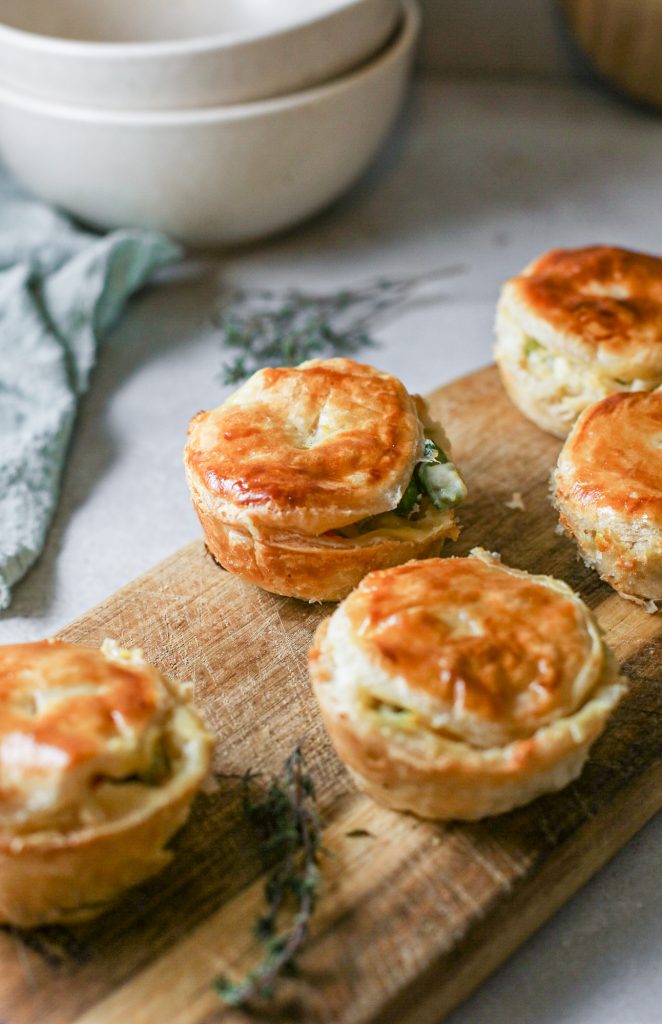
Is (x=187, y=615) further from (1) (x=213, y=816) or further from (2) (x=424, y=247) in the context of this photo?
(2) (x=424, y=247)

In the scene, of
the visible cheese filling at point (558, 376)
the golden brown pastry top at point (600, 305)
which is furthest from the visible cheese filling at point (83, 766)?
the golden brown pastry top at point (600, 305)

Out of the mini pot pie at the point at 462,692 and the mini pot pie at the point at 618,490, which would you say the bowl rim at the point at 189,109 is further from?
the mini pot pie at the point at 462,692

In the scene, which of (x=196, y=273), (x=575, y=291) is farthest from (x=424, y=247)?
(x=575, y=291)

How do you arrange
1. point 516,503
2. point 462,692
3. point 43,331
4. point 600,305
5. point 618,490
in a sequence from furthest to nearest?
1. point 43,331
2. point 600,305
3. point 516,503
4. point 618,490
5. point 462,692

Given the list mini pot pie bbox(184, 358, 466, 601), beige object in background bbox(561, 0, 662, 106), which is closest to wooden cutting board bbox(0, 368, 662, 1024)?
mini pot pie bbox(184, 358, 466, 601)

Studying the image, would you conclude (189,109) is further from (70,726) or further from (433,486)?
(70,726)

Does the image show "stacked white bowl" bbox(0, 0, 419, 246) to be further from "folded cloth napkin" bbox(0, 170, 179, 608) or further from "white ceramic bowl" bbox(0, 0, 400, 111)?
"folded cloth napkin" bbox(0, 170, 179, 608)

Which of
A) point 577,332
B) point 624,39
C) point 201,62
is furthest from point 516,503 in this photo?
point 624,39
